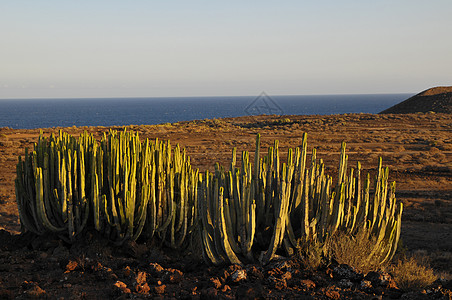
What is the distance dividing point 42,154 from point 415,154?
2316cm

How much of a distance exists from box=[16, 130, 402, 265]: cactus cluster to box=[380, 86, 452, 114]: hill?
52.5 meters

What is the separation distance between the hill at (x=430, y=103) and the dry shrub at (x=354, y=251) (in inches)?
2083

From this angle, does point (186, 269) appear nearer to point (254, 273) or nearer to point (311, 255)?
point (254, 273)

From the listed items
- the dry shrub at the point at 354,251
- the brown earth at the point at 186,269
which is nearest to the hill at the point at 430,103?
the brown earth at the point at 186,269

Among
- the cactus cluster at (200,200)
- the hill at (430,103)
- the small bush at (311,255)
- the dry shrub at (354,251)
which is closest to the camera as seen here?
the small bush at (311,255)

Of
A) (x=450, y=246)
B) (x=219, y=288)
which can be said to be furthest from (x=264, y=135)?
(x=219, y=288)

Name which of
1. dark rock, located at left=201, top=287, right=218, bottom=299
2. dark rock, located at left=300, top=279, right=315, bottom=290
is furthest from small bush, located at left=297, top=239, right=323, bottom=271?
dark rock, located at left=201, top=287, right=218, bottom=299

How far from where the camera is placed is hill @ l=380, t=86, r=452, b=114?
55291 millimetres

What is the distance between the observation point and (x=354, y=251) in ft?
18.1

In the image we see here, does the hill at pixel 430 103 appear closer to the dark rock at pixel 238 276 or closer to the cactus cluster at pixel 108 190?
the cactus cluster at pixel 108 190

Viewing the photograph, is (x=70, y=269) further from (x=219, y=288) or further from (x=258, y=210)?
(x=258, y=210)

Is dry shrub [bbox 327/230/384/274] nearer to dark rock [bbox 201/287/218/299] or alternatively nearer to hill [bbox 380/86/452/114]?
dark rock [bbox 201/287/218/299]

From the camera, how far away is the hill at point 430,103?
5529 centimetres

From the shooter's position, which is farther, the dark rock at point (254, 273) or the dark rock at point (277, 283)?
the dark rock at point (254, 273)
